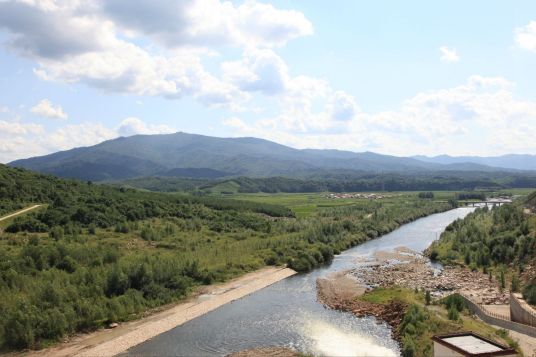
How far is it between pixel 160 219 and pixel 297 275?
3147 centimetres

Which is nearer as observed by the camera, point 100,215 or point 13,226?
point 13,226

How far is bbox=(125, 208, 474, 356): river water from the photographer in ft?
116

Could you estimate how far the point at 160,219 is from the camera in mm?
84188

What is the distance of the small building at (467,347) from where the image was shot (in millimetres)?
21000

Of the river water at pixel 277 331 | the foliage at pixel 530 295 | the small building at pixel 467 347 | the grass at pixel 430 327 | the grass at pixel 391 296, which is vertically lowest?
the river water at pixel 277 331

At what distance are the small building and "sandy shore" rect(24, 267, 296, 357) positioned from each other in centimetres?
2276

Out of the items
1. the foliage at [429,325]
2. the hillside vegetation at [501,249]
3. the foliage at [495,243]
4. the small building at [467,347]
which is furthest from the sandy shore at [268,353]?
the foliage at [495,243]

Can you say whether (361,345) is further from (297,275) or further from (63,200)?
(63,200)

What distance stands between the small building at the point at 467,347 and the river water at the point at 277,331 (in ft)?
36.1

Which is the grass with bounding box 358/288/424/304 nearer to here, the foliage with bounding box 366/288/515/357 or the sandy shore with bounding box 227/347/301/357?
the foliage with bounding box 366/288/515/357

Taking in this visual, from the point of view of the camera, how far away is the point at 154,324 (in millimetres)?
40875

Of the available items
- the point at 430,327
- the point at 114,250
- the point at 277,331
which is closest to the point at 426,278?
the point at 430,327

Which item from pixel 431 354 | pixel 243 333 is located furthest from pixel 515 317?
pixel 243 333

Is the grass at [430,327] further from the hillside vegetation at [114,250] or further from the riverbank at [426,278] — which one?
the hillside vegetation at [114,250]
